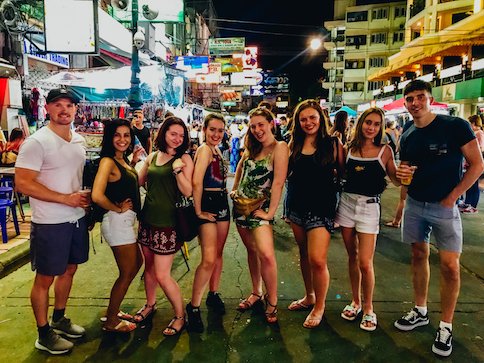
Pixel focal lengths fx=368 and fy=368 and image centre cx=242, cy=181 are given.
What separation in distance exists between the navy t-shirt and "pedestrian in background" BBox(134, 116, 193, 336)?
1994 mm

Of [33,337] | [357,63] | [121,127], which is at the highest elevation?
[357,63]

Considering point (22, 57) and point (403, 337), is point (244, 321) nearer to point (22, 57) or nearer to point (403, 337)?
point (403, 337)

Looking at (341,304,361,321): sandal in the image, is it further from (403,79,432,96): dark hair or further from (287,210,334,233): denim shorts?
(403,79,432,96): dark hair

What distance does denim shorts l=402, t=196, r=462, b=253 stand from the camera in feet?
10.0

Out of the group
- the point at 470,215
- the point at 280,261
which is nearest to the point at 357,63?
the point at 470,215

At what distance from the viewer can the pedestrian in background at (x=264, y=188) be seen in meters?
3.37

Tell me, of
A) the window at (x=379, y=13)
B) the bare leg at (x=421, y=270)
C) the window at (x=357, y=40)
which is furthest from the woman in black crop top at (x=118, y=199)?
the window at (x=379, y=13)

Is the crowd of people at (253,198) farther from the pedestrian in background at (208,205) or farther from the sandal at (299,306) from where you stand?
the sandal at (299,306)

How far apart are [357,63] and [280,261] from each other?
49.7 m

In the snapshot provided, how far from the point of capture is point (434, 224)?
315 centimetres

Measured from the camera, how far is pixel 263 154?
347 centimetres

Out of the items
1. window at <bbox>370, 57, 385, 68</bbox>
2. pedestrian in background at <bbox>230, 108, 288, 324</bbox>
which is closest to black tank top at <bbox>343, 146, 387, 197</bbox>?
pedestrian in background at <bbox>230, 108, 288, 324</bbox>

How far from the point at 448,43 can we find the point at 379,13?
32160 millimetres

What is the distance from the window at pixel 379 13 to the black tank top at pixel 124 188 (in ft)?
171
